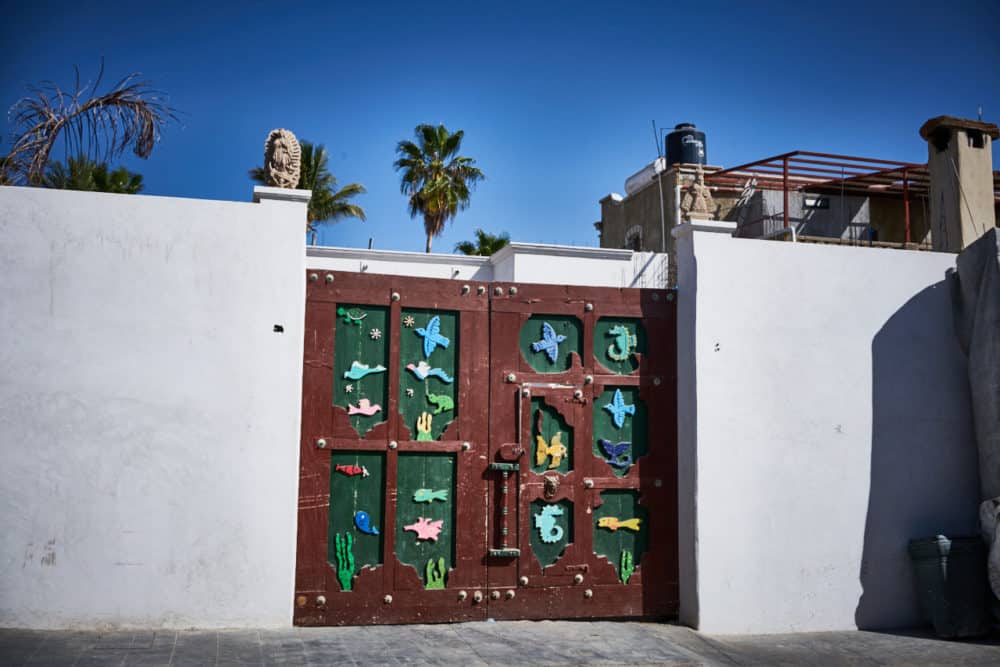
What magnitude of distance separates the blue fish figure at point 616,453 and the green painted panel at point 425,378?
4.44ft

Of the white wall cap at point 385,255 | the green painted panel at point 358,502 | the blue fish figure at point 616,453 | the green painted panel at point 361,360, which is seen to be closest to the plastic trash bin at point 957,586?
the blue fish figure at point 616,453

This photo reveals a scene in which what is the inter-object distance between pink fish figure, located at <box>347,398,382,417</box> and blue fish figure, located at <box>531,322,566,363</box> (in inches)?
57.7

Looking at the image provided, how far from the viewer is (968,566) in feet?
26.3

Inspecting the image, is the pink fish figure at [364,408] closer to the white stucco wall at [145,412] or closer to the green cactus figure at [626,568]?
the white stucco wall at [145,412]

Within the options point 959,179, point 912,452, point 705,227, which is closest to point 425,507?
point 705,227

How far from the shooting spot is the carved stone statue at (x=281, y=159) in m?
7.57

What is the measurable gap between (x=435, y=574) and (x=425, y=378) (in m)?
1.58

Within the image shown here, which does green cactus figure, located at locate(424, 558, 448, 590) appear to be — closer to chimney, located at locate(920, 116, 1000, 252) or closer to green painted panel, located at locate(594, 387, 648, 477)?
green painted panel, located at locate(594, 387, 648, 477)

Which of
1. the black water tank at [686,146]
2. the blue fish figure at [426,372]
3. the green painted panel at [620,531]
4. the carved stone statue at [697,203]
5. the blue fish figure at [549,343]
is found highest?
the black water tank at [686,146]

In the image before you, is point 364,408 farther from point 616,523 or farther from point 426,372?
point 616,523

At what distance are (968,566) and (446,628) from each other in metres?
4.48

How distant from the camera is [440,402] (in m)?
7.73

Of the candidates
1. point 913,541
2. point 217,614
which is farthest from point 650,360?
point 217,614

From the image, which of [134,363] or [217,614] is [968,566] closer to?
[217,614]
